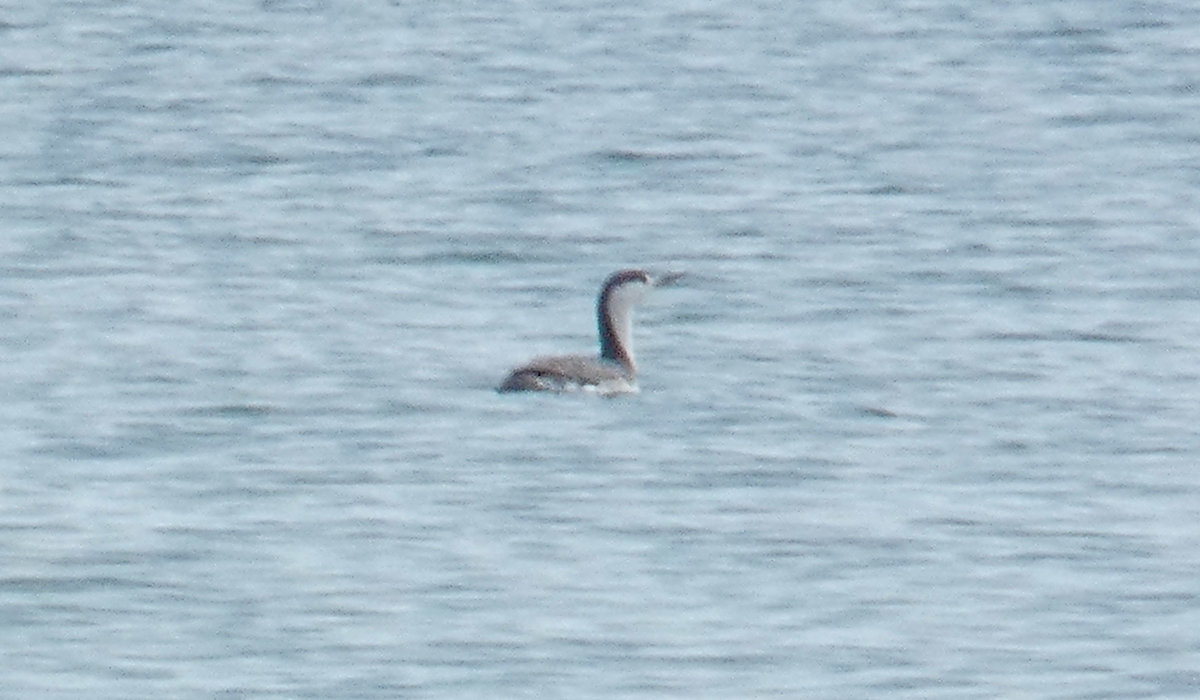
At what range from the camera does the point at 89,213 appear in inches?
874

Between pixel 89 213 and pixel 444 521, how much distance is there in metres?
8.94

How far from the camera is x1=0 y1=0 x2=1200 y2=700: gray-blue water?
11969 millimetres

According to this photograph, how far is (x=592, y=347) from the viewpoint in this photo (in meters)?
19.2

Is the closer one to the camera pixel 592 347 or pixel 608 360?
pixel 608 360

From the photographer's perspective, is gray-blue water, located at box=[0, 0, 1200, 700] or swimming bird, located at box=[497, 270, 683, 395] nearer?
gray-blue water, located at box=[0, 0, 1200, 700]

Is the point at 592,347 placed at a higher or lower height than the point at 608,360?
lower

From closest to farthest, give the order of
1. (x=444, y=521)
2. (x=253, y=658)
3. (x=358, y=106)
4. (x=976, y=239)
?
(x=253, y=658)
(x=444, y=521)
(x=976, y=239)
(x=358, y=106)

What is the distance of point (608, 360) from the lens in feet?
57.6

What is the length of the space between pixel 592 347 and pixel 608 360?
160cm

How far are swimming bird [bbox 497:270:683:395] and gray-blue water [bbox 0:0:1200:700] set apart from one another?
0.11 metres

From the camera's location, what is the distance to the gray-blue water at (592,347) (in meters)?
12.0

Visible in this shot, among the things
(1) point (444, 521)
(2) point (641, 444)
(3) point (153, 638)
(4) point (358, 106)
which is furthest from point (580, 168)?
(3) point (153, 638)

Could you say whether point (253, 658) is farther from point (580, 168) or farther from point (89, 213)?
point (580, 168)

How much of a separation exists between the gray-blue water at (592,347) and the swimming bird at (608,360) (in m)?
0.11
